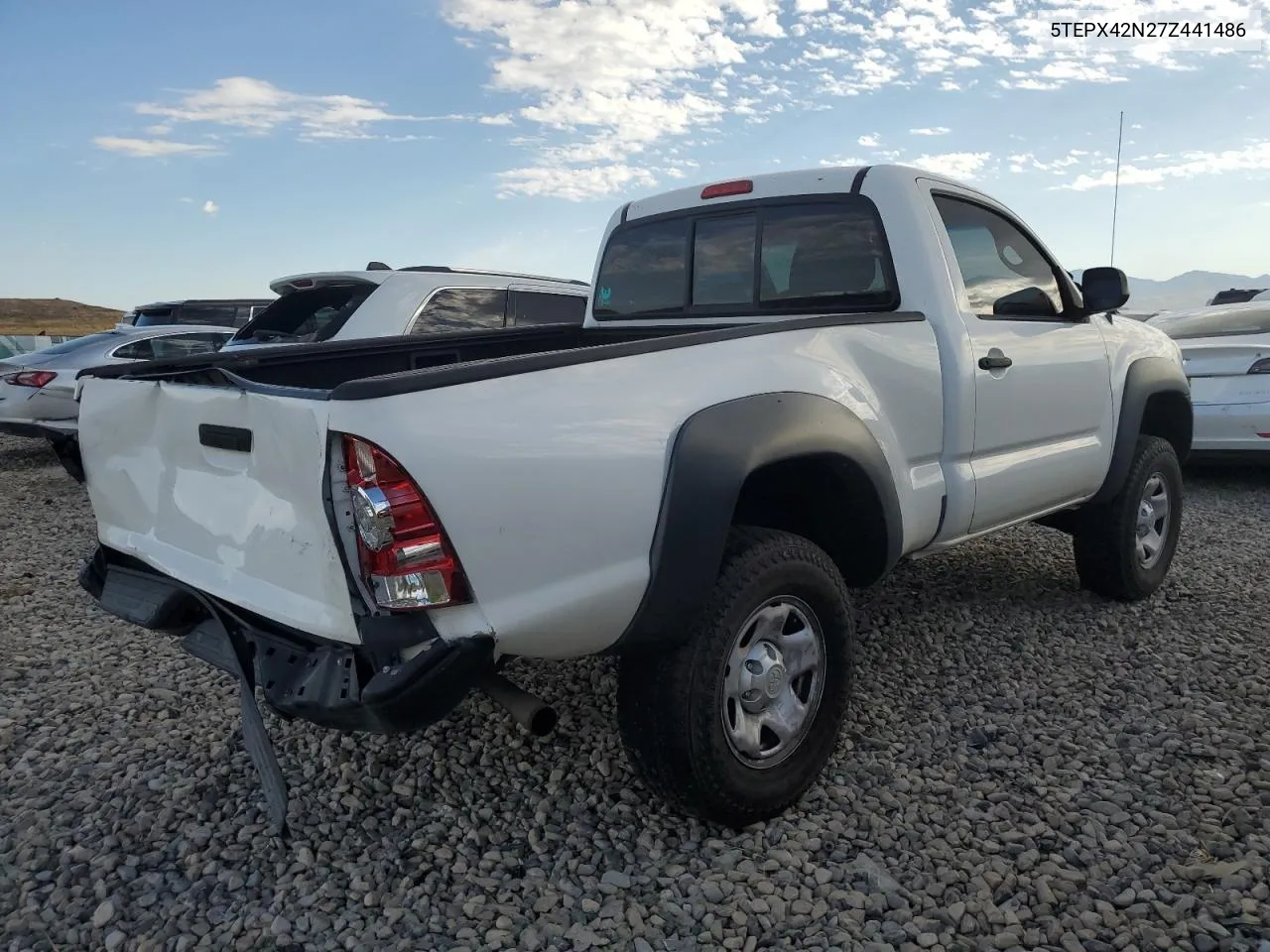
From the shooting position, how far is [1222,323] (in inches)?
320

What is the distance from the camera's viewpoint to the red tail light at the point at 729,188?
12.3 ft

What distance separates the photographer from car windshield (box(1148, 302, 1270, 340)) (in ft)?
25.4

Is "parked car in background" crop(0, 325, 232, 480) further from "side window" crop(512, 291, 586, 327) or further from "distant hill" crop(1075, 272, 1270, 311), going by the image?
"distant hill" crop(1075, 272, 1270, 311)

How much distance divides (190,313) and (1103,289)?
36.4ft

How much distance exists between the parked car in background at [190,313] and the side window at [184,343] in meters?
1.05

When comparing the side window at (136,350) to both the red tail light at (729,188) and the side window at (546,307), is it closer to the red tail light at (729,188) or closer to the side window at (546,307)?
the side window at (546,307)

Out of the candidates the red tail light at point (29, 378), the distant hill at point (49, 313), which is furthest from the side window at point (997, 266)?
the distant hill at point (49, 313)

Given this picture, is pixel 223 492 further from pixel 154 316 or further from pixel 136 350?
pixel 154 316

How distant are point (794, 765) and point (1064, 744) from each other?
3.58 feet

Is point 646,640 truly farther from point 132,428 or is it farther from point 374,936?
point 132,428

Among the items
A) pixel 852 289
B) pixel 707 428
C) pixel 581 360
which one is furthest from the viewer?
pixel 852 289

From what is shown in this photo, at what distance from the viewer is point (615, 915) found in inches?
91.8

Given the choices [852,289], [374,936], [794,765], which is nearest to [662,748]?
[794,765]

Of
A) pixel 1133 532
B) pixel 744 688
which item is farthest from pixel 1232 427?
pixel 744 688
